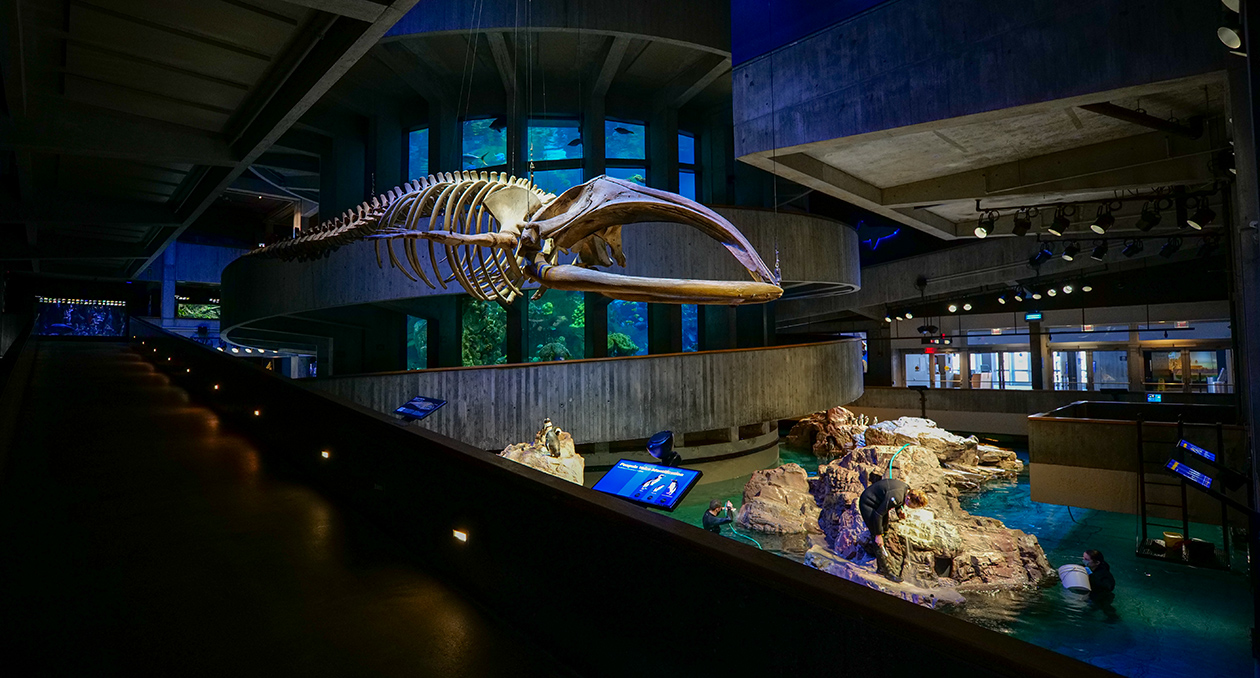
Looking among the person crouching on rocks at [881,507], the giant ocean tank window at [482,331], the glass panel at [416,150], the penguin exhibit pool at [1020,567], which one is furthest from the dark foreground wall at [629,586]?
the giant ocean tank window at [482,331]

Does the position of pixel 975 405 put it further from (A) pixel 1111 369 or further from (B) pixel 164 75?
(B) pixel 164 75

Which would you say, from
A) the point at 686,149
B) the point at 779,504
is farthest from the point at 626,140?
the point at 779,504

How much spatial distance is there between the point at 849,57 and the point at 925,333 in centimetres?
1685

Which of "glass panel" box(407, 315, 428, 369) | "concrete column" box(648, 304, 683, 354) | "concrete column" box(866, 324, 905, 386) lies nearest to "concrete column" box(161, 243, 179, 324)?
"glass panel" box(407, 315, 428, 369)

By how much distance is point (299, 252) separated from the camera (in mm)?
8695

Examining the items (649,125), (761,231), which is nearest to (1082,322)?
(761,231)

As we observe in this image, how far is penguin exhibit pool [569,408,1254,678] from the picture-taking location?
657 cm

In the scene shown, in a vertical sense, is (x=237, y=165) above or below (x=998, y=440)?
above

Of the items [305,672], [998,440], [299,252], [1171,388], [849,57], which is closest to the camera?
[305,672]

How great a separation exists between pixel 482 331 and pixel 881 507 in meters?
15.2

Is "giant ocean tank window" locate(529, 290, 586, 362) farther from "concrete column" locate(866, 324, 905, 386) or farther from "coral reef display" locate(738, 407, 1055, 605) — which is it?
"coral reef display" locate(738, 407, 1055, 605)

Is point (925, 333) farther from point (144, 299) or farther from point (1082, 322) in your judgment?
point (144, 299)

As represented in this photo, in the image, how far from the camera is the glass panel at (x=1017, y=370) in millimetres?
19656

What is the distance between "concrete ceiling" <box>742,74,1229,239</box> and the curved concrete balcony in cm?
297
